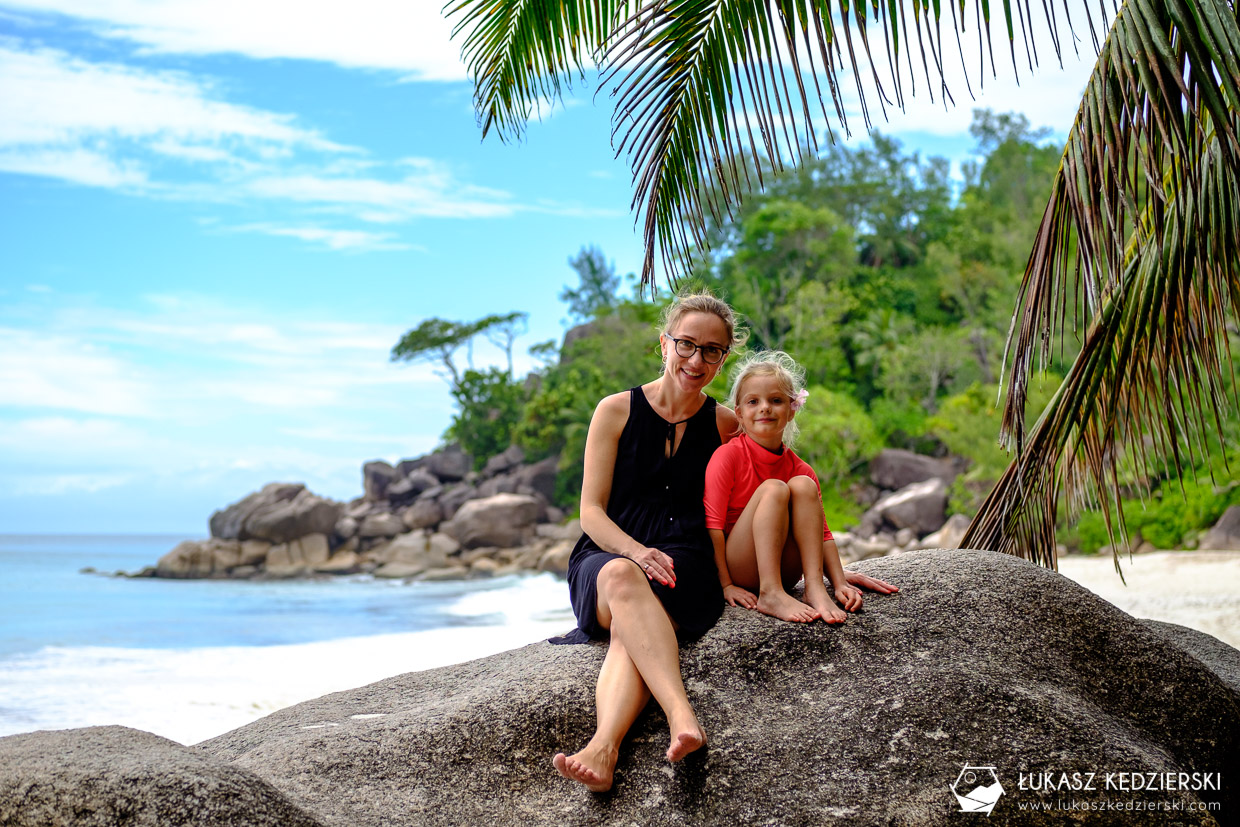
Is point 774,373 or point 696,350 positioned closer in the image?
point 696,350

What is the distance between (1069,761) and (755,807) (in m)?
0.99

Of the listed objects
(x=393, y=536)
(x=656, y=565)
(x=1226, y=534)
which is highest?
(x=656, y=565)

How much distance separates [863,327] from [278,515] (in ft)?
79.4

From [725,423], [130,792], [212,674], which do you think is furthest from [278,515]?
[130,792]

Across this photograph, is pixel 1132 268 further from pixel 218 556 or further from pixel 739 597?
pixel 218 556

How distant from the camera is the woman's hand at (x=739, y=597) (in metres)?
3.70

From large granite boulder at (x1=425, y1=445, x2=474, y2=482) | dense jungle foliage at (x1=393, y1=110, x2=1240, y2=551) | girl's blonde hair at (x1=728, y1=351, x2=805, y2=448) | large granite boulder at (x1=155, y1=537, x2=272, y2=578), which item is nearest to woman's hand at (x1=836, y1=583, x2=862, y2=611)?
girl's blonde hair at (x1=728, y1=351, x2=805, y2=448)

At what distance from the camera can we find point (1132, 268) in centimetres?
427

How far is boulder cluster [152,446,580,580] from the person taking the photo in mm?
35438

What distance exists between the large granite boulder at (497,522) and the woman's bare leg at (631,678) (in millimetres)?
32727

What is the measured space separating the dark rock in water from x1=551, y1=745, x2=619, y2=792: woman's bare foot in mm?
757

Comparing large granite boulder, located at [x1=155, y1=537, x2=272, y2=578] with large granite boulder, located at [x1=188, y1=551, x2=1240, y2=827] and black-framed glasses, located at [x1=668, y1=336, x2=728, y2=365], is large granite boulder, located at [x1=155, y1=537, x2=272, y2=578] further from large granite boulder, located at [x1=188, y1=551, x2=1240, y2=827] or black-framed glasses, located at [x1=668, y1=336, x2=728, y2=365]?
black-framed glasses, located at [x1=668, y1=336, x2=728, y2=365]

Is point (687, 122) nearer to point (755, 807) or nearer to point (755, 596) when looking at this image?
point (755, 596)

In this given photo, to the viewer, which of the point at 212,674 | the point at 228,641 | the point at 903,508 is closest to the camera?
the point at 212,674
